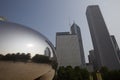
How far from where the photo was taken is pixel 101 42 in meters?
147

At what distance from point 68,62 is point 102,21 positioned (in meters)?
59.6

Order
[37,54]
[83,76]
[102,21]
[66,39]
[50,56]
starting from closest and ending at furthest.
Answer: [37,54] → [50,56] → [83,76] → [66,39] → [102,21]

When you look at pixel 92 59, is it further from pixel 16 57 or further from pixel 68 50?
pixel 16 57

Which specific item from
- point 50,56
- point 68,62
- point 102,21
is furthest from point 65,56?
point 50,56

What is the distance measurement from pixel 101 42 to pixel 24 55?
485ft

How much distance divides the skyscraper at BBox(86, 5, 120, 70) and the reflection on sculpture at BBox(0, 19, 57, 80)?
13510cm

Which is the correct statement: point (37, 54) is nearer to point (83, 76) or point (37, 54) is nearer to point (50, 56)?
point (50, 56)

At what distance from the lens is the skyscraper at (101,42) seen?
137 meters

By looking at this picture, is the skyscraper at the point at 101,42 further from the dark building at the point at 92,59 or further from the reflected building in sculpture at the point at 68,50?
the reflected building in sculpture at the point at 68,50

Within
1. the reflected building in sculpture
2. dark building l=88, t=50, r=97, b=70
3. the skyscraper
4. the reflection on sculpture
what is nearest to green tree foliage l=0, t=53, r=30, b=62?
the reflection on sculpture

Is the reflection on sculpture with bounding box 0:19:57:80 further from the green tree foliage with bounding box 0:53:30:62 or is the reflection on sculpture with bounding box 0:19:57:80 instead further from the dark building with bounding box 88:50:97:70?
the dark building with bounding box 88:50:97:70

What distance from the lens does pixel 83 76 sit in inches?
1438

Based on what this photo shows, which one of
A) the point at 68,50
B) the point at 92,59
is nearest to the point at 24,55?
the point at 68,50

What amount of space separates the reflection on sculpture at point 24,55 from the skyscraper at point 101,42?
443ft
